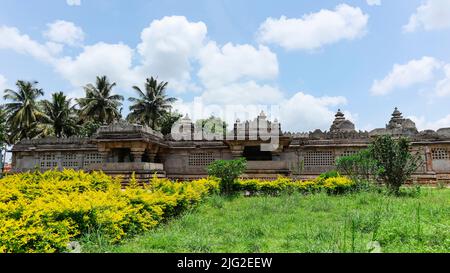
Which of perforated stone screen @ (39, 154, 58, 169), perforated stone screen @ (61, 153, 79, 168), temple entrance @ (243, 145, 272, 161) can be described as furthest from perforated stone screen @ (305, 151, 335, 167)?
perforated stone screen @ (39, 154, 58, 169)

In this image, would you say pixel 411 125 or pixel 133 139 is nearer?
pixel 133 139

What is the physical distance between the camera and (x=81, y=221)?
4883 millimetres

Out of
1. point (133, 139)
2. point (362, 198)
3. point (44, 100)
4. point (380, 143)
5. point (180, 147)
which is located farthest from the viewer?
point (44, 100)

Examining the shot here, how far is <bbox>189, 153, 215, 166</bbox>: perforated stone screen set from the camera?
64.7 feet

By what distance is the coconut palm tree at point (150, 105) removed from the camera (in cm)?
3434

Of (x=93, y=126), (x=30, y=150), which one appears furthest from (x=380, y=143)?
(x=93, y=126)

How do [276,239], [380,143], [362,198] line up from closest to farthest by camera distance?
1. [276,239]
2. [362,198]
3. [380,143]

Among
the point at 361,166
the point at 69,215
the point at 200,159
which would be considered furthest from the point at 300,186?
the point at 69,215

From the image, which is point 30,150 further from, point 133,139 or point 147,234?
point 147,234

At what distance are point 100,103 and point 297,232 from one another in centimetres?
3240

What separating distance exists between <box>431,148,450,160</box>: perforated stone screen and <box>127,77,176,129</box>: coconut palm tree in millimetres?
24729

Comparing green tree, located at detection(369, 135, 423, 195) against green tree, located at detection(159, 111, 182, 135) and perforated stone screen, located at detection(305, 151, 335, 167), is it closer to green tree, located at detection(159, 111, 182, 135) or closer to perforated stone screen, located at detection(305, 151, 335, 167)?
perforated stone screen, located at detection(305, 151, 335, 167)

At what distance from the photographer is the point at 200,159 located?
Result: 19.9m

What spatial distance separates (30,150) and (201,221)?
19.4 meters
